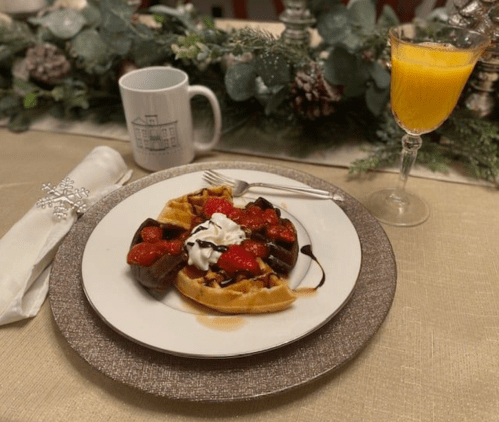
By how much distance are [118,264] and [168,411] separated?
1.15ft

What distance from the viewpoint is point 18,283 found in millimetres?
955

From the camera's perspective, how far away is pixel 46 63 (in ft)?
5.57

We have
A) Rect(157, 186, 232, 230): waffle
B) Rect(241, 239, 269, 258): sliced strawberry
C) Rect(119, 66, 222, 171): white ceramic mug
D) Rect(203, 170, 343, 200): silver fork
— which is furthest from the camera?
Rect(119, 66, 222, 171): white ceramic mug

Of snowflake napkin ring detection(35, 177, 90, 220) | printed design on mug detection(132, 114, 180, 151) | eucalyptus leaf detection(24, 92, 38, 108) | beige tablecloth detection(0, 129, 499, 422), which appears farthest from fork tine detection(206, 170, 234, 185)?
eucalyptus leaf detection(24, 92, 38, 108)

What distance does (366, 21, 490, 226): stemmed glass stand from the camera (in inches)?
43.6

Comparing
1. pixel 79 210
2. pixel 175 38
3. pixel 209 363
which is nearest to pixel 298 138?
pixel 175 38

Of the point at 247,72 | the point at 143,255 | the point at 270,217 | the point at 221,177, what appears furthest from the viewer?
the point at 247,72

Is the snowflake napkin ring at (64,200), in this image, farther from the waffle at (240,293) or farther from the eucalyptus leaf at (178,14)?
the eucalyptus leaf at (178,14)

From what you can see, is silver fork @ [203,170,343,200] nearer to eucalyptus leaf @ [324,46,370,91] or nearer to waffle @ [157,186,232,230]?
waffle @ [157,186,232,230]

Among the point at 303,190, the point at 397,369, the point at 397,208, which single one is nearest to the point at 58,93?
the point at 303,190

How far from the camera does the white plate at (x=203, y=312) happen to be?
77 cm

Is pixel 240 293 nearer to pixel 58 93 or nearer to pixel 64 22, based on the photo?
pixel 58 93

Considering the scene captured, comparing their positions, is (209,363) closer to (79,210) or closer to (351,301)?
(351,301)

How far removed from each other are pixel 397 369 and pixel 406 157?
0.68 m
